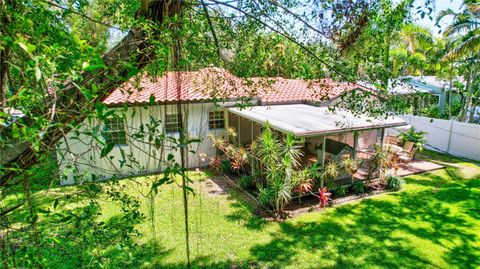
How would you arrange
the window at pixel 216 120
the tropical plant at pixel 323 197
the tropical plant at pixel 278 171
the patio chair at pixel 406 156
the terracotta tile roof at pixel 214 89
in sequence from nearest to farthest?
1. the terracotta tile roof at pixel 214 89
2. the tropical plant at pixel 278 171
3. the tropical plant at pixel 323 197
4. the patio chair at pixel 406 156
5. the window at pixel 216 120

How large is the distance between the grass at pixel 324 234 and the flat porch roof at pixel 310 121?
2356 millimetres

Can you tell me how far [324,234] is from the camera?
700 centimetres

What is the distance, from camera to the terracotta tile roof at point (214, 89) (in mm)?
3486

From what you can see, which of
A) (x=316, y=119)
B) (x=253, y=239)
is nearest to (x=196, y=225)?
(x=253, y=239)

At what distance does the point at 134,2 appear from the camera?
4168 millimetres

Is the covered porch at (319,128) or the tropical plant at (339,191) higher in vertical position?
the covered porch at (319,128)

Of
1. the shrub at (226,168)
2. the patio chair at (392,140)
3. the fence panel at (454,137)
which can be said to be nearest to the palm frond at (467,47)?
the fence panel at (454,137)

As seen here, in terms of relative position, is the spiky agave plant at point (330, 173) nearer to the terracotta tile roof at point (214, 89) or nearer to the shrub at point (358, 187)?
the shrub at point (358, 187)

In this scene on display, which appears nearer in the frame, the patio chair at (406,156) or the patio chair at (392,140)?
the patio chair at (406,156)

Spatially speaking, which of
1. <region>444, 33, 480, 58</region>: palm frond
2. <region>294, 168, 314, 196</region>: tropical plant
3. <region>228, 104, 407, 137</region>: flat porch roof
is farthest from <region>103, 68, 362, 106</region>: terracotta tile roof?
<region>444, 33, 480, 58</region>: palm frond

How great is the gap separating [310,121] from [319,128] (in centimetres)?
106

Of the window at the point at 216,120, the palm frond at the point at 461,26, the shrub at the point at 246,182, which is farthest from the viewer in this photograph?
the palm frond at the point at 461,26

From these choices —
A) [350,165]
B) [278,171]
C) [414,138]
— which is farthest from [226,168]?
[414,138]

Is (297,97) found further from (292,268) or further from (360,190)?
(292,268)
